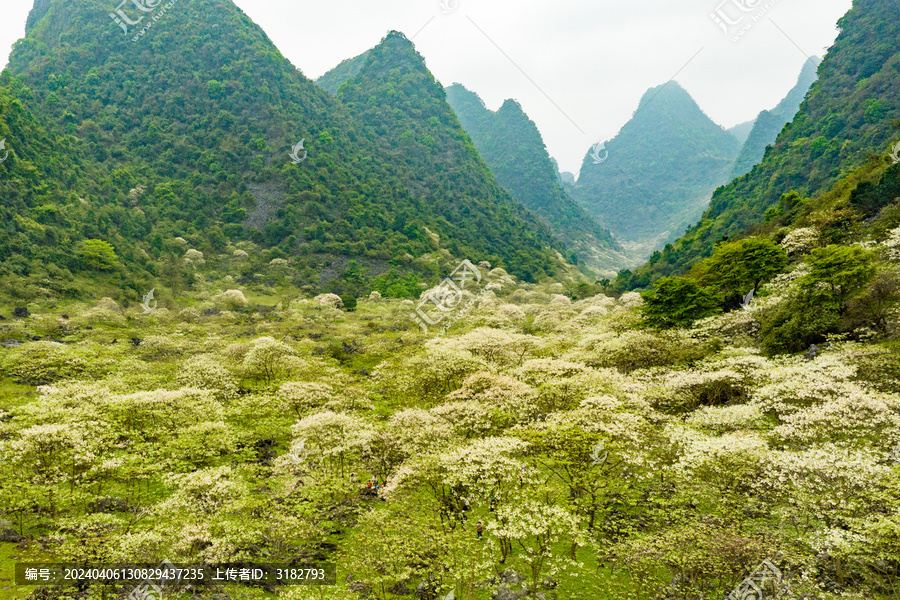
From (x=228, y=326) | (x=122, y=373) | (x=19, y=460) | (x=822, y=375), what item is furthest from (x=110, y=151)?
(x=822, y=375)

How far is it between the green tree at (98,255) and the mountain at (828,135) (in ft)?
→ 434

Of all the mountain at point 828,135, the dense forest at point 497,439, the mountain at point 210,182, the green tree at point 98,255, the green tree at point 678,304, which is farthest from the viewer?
the mountain at point 210,182

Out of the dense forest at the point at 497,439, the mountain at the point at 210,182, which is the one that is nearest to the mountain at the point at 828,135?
the dense forest at the point at 497,439

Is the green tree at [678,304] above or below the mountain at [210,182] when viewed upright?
below

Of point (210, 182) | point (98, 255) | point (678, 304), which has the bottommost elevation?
point (678, 304)

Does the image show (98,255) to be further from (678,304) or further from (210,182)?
(678,304)

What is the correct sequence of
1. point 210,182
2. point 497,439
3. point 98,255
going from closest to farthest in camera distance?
point 497,439 → point 98,255 → point 210,182

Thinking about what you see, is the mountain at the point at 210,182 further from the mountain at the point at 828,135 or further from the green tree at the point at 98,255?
the mountain at the point at 828,135

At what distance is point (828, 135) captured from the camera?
115 m

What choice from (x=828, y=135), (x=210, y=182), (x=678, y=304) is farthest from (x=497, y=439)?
(x=210, y=182)

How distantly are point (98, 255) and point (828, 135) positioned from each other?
18608cm

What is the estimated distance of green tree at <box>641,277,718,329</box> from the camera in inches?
1966

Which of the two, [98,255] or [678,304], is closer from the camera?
[678,304]

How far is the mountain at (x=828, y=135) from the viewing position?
106m
